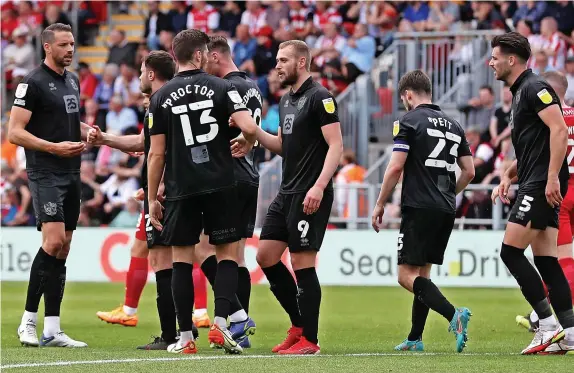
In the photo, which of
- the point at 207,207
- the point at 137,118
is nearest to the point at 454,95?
the point at 137,118

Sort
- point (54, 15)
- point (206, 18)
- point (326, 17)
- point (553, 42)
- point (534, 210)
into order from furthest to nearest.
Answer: point (54, 15) < point (206, 18) < point (326, 17) < point (553, 42) < point (534, 210)

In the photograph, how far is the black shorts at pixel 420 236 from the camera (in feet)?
29.9

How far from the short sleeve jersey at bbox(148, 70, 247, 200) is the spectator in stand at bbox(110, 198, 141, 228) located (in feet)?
38.0

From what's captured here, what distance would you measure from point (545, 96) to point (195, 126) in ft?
8.36

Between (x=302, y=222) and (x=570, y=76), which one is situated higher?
(x=570, y=76)

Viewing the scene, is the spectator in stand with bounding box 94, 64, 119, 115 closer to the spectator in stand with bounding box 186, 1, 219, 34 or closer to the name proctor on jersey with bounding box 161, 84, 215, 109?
the spectator in stand with bounding box 186, 1, 219, 34

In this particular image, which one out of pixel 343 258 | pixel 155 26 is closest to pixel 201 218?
pixel 343 258

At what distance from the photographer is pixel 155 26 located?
991 inches

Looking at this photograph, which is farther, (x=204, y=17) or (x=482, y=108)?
(x=204, y=17)

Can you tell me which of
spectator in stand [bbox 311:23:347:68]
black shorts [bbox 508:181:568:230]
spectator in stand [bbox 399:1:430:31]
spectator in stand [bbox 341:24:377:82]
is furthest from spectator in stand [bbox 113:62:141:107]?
black shorts [bbox 508:181:568:230]

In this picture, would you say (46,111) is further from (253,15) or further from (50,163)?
(253,15)

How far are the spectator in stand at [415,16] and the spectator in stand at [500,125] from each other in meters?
2.80

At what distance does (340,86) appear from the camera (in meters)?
22.0

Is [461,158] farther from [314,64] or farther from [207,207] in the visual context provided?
[314,64]
